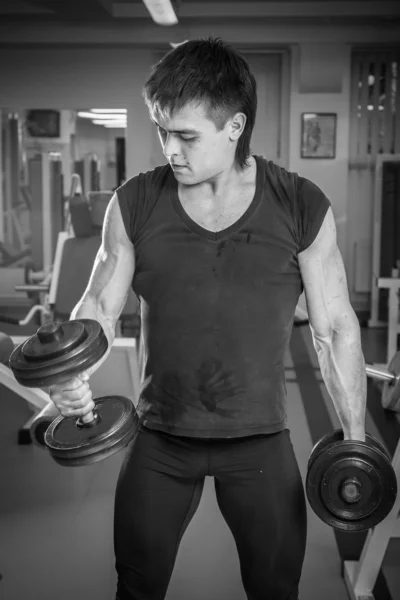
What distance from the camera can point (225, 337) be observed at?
129 cm

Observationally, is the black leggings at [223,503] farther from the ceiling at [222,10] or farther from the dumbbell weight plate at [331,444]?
the ceiling at [222,10]

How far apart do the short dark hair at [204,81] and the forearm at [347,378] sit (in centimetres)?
44

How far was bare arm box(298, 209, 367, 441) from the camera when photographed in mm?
1320

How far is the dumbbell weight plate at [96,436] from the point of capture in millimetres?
1236

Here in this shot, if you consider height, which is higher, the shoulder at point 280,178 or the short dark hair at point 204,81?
the short dark hair at point 204,81

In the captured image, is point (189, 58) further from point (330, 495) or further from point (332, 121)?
point (332, 121)

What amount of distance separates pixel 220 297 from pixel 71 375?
0.29 meters

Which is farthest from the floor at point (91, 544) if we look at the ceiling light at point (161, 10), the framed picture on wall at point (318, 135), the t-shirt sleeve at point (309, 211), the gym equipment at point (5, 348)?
the framed picture on wall at point (318, 135)

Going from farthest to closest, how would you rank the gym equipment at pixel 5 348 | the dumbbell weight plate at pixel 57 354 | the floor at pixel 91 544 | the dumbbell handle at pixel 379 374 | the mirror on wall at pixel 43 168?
the mirror on wall at pixel 43 168 → the gym equipment at pixel 5 348 → the floor at pixel 91 544 → the dumbbell handle at pixel 379 374 → the dumbbell weight plate at pixel 57 354

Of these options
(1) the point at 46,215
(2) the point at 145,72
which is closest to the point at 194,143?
(2) the point at 145,72

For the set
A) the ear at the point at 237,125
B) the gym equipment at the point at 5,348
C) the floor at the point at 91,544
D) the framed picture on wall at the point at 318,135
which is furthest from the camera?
the framed picture on wall at the point at 318,135

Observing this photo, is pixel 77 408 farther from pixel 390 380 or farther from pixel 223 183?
pixel 390 380

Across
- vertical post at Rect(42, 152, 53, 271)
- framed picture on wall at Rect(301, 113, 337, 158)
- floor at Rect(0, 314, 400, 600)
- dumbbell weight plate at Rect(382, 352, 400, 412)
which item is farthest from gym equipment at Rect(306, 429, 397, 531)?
vertical post at Rect(42, 152, 53, 271)

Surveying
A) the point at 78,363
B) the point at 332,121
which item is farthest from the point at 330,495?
the point at 332,121
